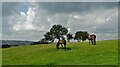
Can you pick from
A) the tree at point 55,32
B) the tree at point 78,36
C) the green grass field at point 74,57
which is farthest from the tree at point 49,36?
the green grass field at point 74,57

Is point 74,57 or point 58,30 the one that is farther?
point 58,30

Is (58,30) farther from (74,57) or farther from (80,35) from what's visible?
(74,57)

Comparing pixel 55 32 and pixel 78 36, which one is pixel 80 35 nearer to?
pixel 78 36

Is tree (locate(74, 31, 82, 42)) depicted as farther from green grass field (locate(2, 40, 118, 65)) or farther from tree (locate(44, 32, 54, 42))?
green grass field (locate(2, 40, 118, 65))

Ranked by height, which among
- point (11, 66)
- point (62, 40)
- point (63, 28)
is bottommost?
point (11, 66)

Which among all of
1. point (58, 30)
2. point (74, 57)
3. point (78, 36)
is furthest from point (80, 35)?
point (74, 57)

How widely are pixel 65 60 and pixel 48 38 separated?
106503 millimetres

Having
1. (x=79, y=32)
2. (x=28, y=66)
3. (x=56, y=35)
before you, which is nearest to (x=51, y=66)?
(x=28, y=66)

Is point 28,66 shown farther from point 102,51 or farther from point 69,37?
point 69,37

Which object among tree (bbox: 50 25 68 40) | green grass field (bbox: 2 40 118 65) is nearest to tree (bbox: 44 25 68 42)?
tree (bbox: 50 25 68 40)

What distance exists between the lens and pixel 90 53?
48219 mm

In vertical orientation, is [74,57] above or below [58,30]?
below

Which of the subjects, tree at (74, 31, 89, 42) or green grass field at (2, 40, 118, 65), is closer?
green grass field at (2, 40, 118, 65)

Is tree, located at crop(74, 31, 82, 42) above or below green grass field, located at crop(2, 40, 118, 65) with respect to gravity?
above
